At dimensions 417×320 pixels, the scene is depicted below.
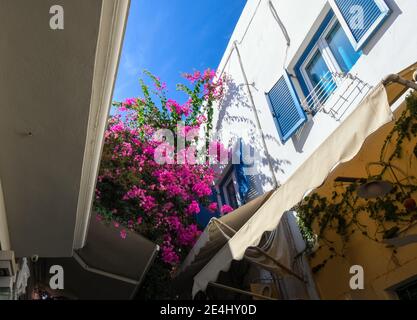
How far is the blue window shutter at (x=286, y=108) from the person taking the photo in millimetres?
7385

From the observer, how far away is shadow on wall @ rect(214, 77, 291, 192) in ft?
27.9

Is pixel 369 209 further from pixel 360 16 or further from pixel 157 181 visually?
pixel 157 181

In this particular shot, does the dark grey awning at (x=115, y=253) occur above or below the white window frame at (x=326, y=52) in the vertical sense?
below

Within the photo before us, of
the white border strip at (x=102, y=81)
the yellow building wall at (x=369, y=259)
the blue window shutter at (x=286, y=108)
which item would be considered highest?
the blue window shutter at (x=286, y=108)

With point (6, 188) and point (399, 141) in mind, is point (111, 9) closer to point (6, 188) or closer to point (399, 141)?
point (6, 188)

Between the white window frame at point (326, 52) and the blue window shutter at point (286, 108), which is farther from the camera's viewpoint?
the blue window shutter at point (286, 108)

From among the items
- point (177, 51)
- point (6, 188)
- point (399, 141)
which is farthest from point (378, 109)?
point (177, 51)

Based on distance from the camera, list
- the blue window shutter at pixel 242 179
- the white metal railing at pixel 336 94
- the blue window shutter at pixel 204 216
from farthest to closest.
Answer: the blue window shutter at pixel 204 216
the blue window shutter at pixel 242 179
the white metal railing at pixel 336 94

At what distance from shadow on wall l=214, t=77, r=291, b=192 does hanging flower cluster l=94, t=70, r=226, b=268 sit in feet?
1.95

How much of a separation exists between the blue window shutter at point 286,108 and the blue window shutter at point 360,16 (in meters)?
1.70

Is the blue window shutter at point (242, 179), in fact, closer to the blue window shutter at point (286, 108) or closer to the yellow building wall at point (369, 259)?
the blue window shutter at point (286, 108)

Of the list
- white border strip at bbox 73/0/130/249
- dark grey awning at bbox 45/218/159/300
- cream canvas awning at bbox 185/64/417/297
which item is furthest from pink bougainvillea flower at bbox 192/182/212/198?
white border strip at bbox 73/0/130/249

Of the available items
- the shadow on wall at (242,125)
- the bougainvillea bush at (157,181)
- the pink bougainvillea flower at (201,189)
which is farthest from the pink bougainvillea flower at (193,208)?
Answer: the shadow on wall at (242,125)

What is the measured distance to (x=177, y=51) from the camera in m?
11.0
